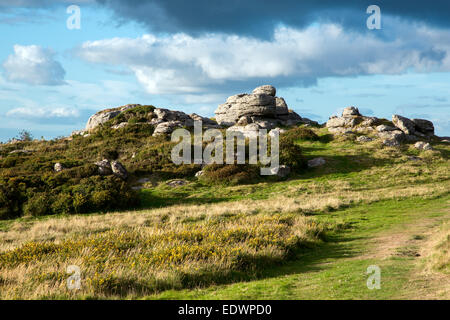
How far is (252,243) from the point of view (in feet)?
49.8

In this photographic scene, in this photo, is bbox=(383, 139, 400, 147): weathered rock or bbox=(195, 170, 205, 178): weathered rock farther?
bbox=(383, 139, 400, 147): weathered rock

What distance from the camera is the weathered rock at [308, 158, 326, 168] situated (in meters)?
39.3

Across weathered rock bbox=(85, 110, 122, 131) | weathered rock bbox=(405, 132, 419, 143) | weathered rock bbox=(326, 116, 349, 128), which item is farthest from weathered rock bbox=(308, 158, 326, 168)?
weathered rock bbox=(85, 110, 122, 131)

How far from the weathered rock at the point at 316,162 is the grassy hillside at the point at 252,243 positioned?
3633mm

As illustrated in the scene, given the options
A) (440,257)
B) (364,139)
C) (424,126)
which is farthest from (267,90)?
(440,257)

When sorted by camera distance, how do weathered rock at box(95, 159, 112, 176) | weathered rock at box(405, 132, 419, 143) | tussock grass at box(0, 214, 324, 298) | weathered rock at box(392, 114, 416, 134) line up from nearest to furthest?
tussock grass at box(0, 214, 324, 298) → weathered rock at box(95, 159, 112, 176) → weathered rock at box(405, 132, 419, 143) → weathered rock at box(392, 114, 416, 134)

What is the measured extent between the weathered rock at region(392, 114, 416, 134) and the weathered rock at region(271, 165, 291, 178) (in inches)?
916

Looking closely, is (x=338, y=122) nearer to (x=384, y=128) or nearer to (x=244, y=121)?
(x=384, y=128)

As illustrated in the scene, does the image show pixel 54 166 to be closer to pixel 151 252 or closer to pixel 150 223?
pixel 150 223

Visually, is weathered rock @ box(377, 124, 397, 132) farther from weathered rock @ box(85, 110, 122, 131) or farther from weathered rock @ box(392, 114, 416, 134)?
weathered rock @ box(85, 110, 122, 131)

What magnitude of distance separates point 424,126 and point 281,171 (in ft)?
99.2

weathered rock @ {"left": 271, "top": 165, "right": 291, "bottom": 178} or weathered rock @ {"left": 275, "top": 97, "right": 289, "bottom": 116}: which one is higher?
weathered rock @ {"left": 275, "top": 97, "right": 289, "bottom": 116}

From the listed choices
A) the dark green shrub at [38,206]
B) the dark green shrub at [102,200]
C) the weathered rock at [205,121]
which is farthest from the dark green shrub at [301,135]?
the dark green shrub at [38,206]
